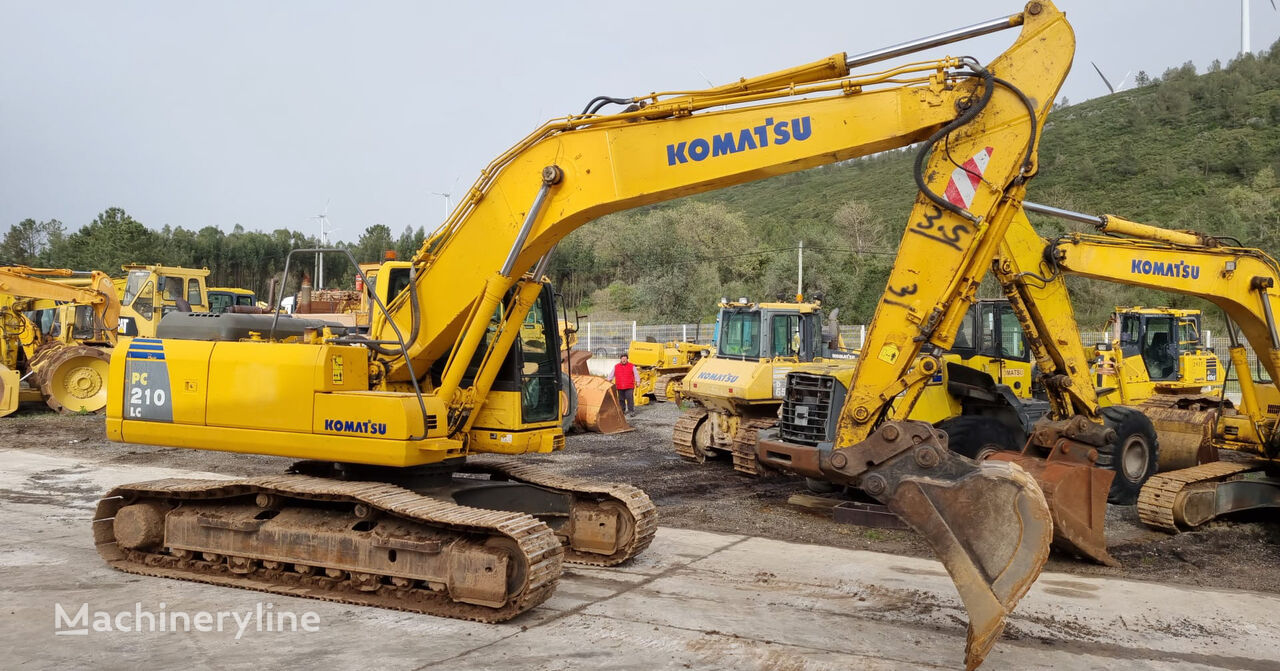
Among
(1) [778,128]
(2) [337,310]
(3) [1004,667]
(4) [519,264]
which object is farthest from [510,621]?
(2) [337,310]

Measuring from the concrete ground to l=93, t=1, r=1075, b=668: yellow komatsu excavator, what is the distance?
0.41 m

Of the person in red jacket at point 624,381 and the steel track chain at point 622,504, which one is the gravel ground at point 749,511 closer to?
the steel track chain at point 622,504

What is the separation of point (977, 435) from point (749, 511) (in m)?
2.77

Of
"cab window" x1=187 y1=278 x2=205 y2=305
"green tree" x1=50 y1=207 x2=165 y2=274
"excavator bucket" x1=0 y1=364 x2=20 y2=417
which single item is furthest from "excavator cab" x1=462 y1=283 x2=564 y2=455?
"green tree" x1=50 y1=207 x2=165 y2=274

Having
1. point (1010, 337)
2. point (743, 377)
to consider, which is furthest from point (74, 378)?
point (1010, 337)

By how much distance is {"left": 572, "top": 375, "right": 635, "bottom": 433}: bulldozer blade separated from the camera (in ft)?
59.1

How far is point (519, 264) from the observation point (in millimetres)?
7363

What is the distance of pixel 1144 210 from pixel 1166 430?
45012mm

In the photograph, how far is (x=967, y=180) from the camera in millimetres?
6523

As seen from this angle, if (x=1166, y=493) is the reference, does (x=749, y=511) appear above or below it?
below

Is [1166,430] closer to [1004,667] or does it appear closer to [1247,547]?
[1247,547]

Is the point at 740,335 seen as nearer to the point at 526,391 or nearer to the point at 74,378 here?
the point at 526,391

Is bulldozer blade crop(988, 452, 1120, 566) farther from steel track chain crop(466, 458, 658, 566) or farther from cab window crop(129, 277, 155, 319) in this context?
cab window crop(129, 277, 155, 319)

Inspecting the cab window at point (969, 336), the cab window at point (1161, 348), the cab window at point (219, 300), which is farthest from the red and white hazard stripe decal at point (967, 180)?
the cab window at point (219, 300)
